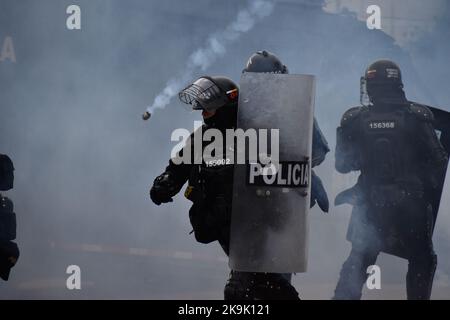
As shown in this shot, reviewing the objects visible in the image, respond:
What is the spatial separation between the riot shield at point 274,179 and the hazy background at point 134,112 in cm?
273

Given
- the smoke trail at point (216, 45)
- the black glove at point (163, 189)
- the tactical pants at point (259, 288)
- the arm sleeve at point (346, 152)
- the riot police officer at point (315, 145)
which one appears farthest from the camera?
the smoke trail at point (216, 45)

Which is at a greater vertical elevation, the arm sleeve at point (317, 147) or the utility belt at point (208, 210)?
the arm sleeve at point (317, 147)

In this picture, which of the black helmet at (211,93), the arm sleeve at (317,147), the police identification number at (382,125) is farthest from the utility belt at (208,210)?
the police identification number at (382,125)

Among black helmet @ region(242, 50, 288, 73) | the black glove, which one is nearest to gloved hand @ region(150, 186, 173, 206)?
the black glove

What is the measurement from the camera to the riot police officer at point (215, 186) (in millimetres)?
5176

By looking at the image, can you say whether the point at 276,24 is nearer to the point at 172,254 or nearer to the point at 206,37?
the point at 206,37

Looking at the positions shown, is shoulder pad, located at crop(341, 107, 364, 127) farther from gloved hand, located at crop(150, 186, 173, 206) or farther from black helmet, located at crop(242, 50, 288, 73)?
gloved hand, located at crop(150, 186, 173, 206)

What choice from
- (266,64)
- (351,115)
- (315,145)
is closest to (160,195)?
(315,145)

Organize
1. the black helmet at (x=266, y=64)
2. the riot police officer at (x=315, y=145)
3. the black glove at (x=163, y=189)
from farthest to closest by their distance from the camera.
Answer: the black helmet at (x=266, y=64)
the riot police officer at (x=315, y=145)
the black glove at (x=163, y=189)

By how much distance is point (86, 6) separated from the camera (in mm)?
7758

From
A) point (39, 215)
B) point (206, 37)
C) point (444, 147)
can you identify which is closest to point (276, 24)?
point (206, 37)

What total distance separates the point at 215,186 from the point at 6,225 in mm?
2407

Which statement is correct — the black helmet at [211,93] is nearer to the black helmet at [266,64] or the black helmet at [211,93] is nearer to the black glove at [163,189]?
the black glove at [163,189]
